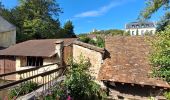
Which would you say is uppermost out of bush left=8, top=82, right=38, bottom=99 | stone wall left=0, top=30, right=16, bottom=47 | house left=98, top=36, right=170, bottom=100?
stone wall left=0, top=30, right=16, bottom=47

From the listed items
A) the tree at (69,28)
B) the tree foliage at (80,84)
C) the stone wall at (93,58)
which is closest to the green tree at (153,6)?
the stone wall at (93,58)

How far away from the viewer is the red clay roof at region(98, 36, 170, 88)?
1486 centimetres

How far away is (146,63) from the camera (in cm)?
1617

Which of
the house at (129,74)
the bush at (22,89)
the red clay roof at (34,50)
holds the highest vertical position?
the red clay roof at (34,50)

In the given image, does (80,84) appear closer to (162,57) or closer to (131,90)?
(131,90)

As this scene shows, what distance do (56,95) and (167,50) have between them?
5277 mm

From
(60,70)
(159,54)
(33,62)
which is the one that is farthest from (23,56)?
(159,54)

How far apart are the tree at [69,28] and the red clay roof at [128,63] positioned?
1615 inches

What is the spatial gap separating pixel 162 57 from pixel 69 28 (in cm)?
5129

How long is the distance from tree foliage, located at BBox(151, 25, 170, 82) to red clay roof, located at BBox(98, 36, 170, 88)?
2971 millimetres

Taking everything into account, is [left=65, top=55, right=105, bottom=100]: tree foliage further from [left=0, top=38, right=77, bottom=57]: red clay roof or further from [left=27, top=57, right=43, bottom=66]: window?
[left=27, top=57, right=43, bottom=66]: window

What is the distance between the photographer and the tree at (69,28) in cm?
5996

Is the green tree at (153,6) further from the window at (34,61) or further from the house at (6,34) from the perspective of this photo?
the house at (6,34)

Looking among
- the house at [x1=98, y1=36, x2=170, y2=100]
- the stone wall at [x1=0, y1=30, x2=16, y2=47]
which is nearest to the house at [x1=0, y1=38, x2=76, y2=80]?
the house at [x1=98, y1=36, x2=170, y2=100]
